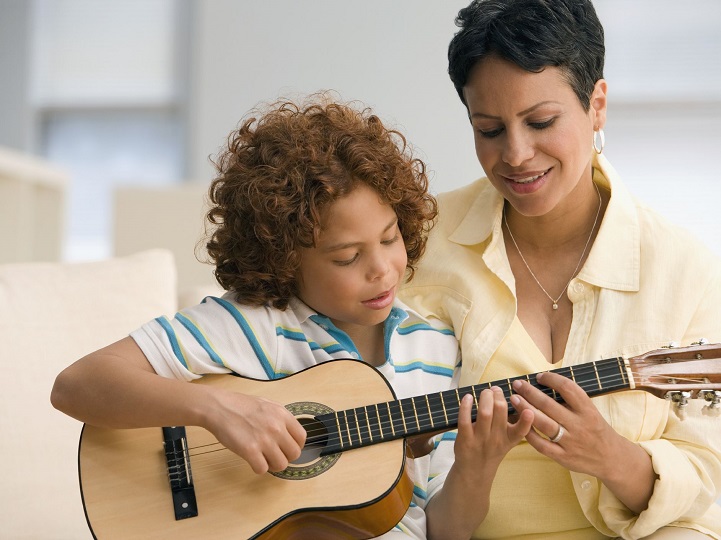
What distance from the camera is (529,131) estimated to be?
153cm

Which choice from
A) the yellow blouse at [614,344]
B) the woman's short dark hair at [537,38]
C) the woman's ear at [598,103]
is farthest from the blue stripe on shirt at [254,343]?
the woman's ear at [598,103]

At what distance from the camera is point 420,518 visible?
1522 millimetres

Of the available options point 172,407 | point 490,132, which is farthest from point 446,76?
point 172,407

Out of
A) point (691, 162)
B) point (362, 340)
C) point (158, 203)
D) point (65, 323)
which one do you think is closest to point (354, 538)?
point (362, 340)

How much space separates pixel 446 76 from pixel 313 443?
3229 millimetres

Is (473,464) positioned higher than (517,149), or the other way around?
(517,149)

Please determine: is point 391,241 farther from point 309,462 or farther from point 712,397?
point 712,397

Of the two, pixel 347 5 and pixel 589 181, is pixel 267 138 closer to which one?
pixel 589 181

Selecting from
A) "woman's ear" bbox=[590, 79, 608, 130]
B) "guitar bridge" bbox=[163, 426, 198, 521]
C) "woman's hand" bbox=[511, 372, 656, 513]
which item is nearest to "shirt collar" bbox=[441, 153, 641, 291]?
"woman's ear" bbox=[590, 79, 608, 130]

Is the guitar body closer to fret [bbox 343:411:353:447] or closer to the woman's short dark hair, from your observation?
fret [bbox 343:411:353:447]

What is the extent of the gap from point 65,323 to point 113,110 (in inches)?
129

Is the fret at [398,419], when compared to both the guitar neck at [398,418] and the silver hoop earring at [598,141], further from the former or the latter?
the silver hoop earring at [598,141]

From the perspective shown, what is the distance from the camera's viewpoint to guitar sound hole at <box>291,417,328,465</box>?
139 centimetres

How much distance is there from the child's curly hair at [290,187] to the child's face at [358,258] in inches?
0.9
